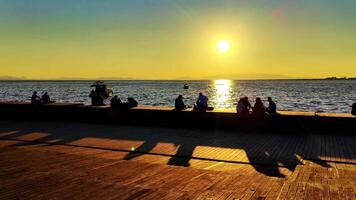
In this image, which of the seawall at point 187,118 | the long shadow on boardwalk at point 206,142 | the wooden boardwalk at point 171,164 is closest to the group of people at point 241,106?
the seawall at point 187,118

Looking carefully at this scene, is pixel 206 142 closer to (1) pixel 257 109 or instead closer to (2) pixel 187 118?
(1) pixel 257 109

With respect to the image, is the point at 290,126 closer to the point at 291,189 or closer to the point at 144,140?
the point at 144,140

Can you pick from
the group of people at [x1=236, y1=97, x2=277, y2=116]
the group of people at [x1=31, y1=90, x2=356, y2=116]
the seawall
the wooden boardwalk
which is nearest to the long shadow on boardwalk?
the wooden boardwalk

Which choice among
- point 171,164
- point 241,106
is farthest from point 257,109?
point 171,164

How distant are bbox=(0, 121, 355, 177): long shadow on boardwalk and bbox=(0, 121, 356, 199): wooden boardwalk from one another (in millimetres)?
30

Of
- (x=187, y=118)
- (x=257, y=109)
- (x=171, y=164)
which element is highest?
(x=257, y=109)

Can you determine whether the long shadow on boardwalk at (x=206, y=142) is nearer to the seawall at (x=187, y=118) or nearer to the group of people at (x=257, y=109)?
the seawall at (x=187, y=118)

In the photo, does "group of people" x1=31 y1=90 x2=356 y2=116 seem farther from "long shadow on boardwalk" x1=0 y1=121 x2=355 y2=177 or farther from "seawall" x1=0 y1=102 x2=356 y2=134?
"long shadow on boardwalk" x1=0 y1=121 x2=355 y2=177

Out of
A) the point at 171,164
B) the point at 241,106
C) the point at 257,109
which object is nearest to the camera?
the point at 171,164

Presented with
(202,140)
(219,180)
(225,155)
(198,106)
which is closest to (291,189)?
(219,180)

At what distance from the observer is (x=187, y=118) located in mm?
18062

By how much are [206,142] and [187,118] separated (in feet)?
13.3

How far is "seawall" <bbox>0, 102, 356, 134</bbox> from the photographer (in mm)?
15836

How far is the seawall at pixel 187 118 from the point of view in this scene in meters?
15.8
